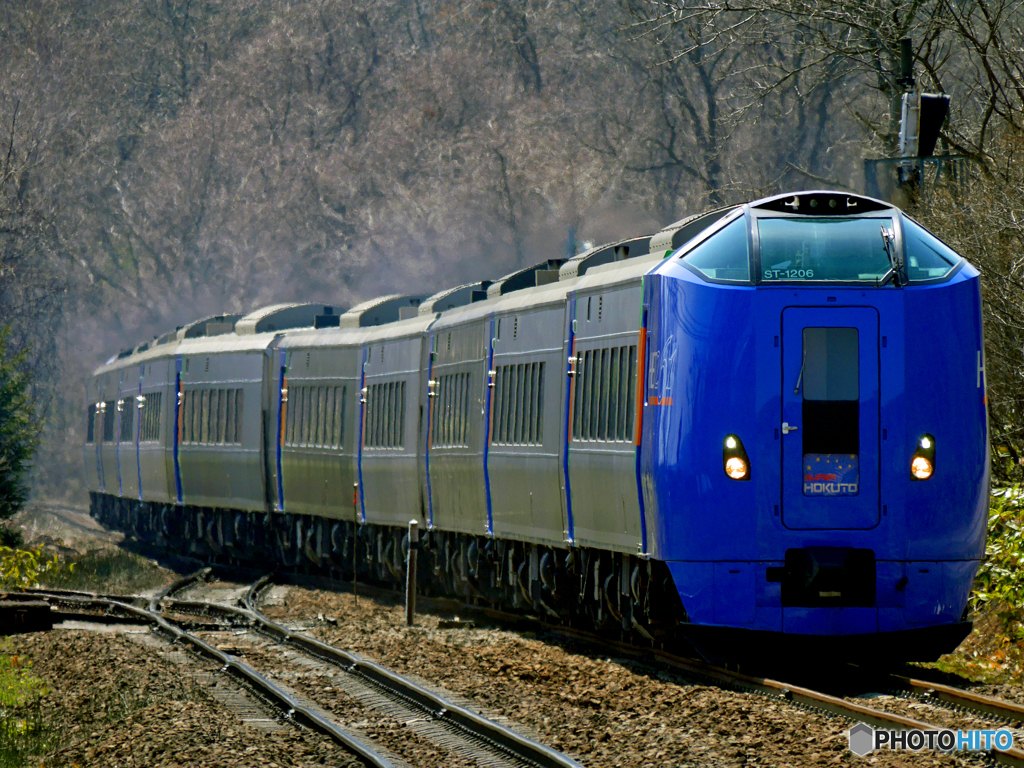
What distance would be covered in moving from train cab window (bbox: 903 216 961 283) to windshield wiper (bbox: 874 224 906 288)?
0.07 meters

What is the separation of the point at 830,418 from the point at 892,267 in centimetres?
115

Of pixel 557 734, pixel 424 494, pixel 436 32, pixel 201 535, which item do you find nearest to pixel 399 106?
pixel 436 32

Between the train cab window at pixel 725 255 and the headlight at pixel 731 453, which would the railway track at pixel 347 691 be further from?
the train cab window at pixel 725 255

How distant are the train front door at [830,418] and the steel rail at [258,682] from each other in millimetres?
3360

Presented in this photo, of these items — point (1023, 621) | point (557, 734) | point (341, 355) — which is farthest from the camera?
point (341, 355)

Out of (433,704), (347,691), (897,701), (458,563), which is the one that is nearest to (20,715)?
(347,691)

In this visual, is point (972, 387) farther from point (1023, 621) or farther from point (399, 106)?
point (399, 106)

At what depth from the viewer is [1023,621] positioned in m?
13.6

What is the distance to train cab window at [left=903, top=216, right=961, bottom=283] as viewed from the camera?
11.8 metres

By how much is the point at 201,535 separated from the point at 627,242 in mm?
18600

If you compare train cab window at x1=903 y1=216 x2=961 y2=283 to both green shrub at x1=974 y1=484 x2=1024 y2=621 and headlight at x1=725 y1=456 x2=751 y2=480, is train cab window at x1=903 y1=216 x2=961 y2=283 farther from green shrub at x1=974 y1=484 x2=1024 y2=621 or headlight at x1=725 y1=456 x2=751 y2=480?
green shrub at x1=974 y1=484 x2=1024 y2=621

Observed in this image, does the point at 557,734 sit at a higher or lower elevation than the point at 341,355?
lower

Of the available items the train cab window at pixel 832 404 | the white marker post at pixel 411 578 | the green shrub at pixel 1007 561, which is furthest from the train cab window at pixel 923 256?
the white marker post at pixel 411 578

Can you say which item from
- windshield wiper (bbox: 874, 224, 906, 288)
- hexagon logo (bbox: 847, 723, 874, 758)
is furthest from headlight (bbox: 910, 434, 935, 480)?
hexagon logo (bbox: 847, 723, 874, 758)
